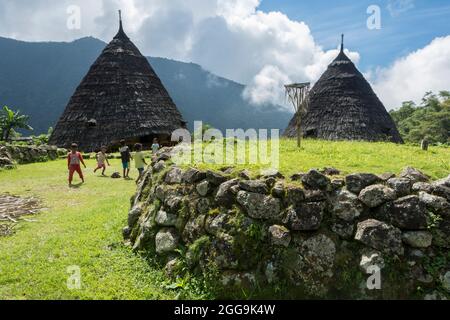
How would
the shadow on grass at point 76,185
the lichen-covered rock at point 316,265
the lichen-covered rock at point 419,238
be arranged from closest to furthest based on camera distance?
1. the lichen-covered rock at point 419,238
2. the lichen-covered rock at point 316,265
3. the shadow on grass at point 76,185

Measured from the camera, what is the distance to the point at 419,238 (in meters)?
4.55

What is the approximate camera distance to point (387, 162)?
693 centimetres

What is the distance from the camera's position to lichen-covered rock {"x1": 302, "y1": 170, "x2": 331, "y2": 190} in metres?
5.02

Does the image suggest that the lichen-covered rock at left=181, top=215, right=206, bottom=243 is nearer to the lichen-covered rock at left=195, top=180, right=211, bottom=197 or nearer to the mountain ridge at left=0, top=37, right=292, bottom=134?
the lichen-covered rock at left=195, top=180, right=211, bottom=197

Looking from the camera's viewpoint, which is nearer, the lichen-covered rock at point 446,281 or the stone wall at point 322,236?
the lichen-covered rock at point 446,281

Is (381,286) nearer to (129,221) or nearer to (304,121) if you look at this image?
(129,221)

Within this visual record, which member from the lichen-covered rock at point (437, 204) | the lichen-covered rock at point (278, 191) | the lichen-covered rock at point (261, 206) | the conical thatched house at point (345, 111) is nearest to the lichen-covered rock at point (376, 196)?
the lichen-covered rock at point (437, 204)

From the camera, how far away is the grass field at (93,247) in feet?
17.0

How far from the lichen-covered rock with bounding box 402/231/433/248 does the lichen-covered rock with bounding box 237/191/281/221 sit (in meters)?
1.68

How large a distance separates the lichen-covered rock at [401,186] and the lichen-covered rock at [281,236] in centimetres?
156

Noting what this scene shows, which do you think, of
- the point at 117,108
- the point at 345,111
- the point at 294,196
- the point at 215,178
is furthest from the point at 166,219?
the point at 117,108

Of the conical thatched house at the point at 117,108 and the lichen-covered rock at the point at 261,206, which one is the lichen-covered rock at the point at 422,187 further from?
the conical thatched house at the point at 117,108

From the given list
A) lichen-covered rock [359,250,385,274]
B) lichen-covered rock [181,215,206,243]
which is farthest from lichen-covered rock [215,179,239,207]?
lichen-covered rock [359,250,385,274]
